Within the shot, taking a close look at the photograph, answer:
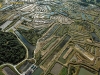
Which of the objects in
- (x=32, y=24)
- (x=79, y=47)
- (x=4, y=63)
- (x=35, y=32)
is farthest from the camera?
(x=32, y=24)

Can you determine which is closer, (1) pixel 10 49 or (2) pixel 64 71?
(2) pixel 64 71

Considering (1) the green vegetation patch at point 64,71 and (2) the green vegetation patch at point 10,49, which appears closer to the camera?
(1) the green vegetation patch at point 64,71

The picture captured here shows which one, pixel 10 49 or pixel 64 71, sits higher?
pixel 10 49

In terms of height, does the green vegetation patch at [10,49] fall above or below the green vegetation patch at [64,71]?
above

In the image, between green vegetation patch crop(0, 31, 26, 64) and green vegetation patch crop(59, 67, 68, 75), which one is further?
green vegetation patch crop(0, 31, 26, 64)

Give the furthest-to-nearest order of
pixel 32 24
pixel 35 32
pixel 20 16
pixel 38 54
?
pixel 20 16
pixel 32 24
pixel 35 32
pixel 38 54

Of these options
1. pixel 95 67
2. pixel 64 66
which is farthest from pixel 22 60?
pixel 95 67

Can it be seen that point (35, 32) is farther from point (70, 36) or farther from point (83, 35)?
point (83, 35)

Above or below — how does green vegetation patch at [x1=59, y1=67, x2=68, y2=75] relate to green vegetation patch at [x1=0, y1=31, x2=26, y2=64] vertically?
below
